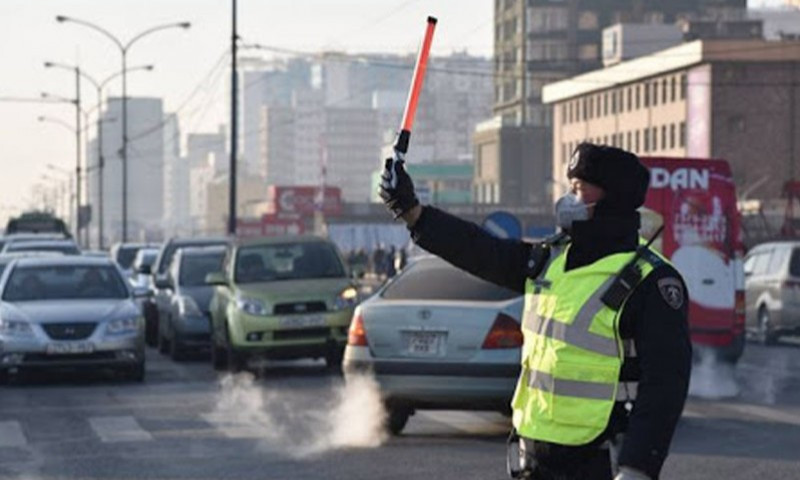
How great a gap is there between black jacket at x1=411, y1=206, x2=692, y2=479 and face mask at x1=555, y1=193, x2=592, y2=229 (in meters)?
0.03

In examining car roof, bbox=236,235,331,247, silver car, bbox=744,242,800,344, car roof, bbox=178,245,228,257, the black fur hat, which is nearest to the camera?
the black fur hat

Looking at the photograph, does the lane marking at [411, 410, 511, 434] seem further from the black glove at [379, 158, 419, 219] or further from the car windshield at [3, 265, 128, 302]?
the black glove at [379, 158, 419, 219]

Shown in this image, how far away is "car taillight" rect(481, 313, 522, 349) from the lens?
17016mm

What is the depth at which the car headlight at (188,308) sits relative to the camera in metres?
30.1

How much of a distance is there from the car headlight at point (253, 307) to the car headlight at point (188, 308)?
4.16 m

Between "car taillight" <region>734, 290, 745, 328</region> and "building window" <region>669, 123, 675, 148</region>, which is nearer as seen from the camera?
"car taillight" <region>734, 290, 745, 328</region>

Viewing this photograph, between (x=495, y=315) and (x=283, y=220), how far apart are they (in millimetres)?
147209

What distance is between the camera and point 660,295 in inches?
246

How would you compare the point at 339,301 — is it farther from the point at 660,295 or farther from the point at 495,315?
the point at 660,295

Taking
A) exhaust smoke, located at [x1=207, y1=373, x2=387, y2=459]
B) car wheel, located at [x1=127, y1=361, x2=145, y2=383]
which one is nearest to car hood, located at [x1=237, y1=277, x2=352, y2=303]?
car wheel, located at [x1=127, y1=361, x2=145, y2=383]

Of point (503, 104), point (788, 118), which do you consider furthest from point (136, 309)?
point (503, 104)

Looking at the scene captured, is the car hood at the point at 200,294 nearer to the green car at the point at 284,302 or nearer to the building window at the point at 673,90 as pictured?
the green car at the point at 284,302

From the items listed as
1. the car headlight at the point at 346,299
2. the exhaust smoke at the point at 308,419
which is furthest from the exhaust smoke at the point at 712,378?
the car headlight at the point at 346,299

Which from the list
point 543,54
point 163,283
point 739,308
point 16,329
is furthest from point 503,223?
point 543,54
